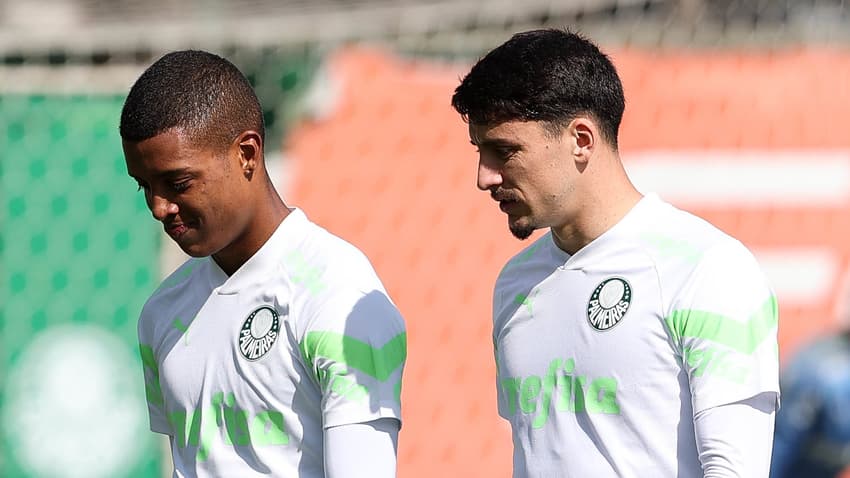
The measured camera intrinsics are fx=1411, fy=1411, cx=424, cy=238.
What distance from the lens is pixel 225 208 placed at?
2400 mm

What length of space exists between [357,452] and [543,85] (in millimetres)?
663

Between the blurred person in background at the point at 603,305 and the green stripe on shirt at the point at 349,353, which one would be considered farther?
the green stripe on shirt at the point at 349,353

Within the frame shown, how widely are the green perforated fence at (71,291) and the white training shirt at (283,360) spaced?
299cm

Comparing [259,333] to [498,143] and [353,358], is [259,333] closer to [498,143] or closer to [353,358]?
[353,358]

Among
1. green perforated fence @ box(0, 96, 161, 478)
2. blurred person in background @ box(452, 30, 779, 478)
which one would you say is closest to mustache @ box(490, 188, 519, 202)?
blurred person in background @ box(452, 30, 779, 478)

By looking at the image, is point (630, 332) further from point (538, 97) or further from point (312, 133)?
point (312, 133)

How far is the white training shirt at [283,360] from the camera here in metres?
2.30

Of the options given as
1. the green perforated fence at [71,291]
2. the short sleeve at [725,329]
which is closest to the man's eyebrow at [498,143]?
the short sleeve at [725,329]

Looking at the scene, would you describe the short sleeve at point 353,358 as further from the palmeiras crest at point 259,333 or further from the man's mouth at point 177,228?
the man's mouth at point 177,228

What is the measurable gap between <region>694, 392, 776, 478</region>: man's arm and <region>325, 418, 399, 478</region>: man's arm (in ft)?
1.67

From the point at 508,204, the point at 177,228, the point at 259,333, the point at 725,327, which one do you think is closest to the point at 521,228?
the point at 508,204

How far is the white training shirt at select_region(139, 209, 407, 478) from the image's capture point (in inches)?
90.7

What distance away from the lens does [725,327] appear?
2.14m

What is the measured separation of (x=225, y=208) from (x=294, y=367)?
299 millimetres
